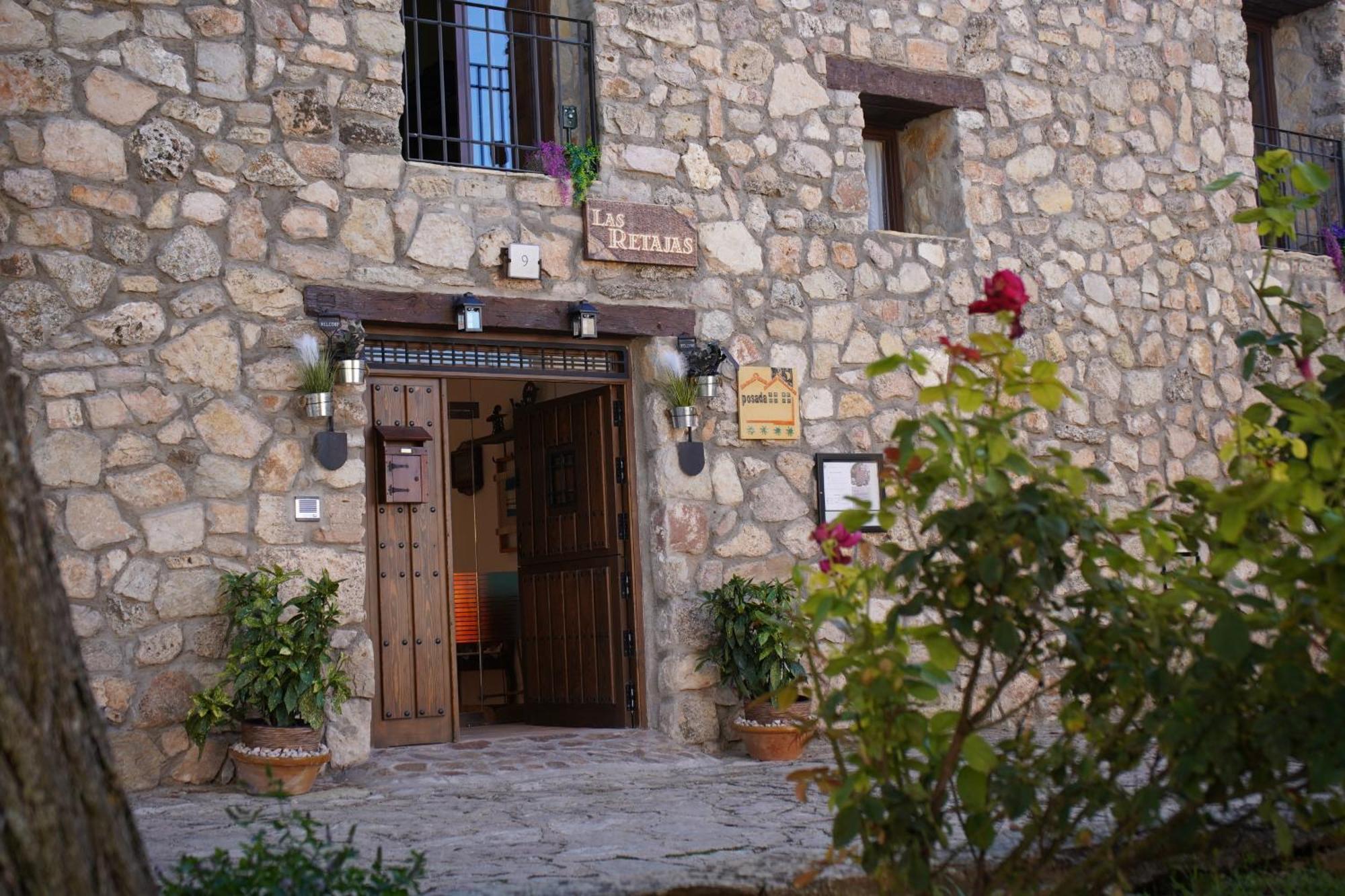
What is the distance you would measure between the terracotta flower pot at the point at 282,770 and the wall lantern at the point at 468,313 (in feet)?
6.26

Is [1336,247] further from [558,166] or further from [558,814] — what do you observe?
[558,814]

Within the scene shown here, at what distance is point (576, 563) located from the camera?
7297 millimetres

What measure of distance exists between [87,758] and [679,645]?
4.73 m

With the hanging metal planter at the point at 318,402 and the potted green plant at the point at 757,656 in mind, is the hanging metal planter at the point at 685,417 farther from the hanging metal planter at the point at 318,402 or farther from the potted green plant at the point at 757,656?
the hanging metal planter at the point at 318,402

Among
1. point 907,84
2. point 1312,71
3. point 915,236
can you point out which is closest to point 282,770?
point 915,236

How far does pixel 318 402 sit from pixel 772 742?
250 cm

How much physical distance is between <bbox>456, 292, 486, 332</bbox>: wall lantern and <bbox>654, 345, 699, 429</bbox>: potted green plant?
0.93 m

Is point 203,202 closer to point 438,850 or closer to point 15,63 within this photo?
point 15,63

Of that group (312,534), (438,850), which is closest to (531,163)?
(312,534)

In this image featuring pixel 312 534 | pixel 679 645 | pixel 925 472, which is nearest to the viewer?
pixel 925 472

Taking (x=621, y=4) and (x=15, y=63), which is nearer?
(x=15, y=63)

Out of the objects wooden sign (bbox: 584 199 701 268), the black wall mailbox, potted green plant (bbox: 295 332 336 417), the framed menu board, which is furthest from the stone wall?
potted green plant (bbox: 295 332 336 417)

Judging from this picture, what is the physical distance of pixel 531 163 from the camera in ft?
22.6

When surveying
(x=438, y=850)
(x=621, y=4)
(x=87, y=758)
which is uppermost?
(x=621, y=4)
